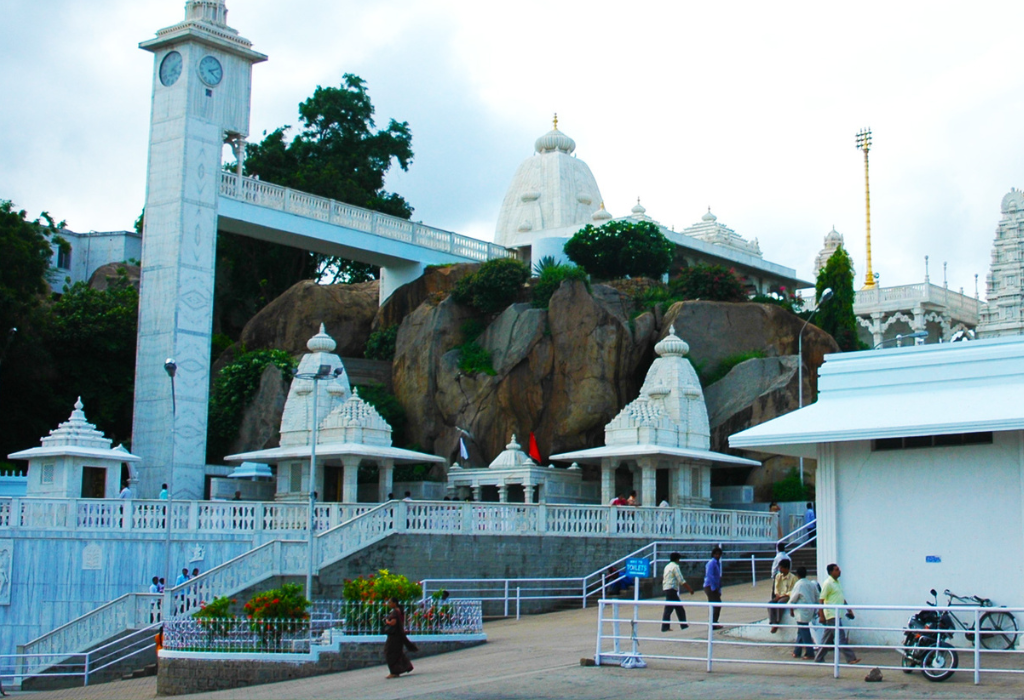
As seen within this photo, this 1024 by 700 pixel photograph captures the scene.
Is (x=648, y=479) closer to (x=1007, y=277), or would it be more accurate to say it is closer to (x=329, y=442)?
(x=329, y=442)

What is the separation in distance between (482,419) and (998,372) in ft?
76.9

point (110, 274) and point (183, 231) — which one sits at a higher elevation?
point (110, 274)

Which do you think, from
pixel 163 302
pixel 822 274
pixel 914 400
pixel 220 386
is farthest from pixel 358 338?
pixel 914 400

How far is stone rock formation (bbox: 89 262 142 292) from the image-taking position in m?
56.8

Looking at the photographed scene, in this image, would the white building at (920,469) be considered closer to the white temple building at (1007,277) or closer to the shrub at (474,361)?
the shrub at (474,361)

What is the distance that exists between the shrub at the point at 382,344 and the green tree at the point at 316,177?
35.0ft

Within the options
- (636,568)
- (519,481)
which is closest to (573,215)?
(519,481)

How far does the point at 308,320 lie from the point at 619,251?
11939mm

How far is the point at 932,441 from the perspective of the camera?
1850 centimetres

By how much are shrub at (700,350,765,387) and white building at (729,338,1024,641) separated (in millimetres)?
21683

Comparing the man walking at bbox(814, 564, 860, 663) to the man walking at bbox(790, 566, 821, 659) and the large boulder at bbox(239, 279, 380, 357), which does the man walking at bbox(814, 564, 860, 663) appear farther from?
the large boulder at bbox(239, 279, 380, 357)

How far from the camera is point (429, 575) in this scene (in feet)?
92.0

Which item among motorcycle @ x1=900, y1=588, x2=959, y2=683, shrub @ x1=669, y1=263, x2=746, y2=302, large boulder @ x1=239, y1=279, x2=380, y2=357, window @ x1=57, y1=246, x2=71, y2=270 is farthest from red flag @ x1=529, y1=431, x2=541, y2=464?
window @ x1=57, y1=246, x2=71, y2=270

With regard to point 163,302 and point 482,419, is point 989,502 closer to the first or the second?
point 482,419
